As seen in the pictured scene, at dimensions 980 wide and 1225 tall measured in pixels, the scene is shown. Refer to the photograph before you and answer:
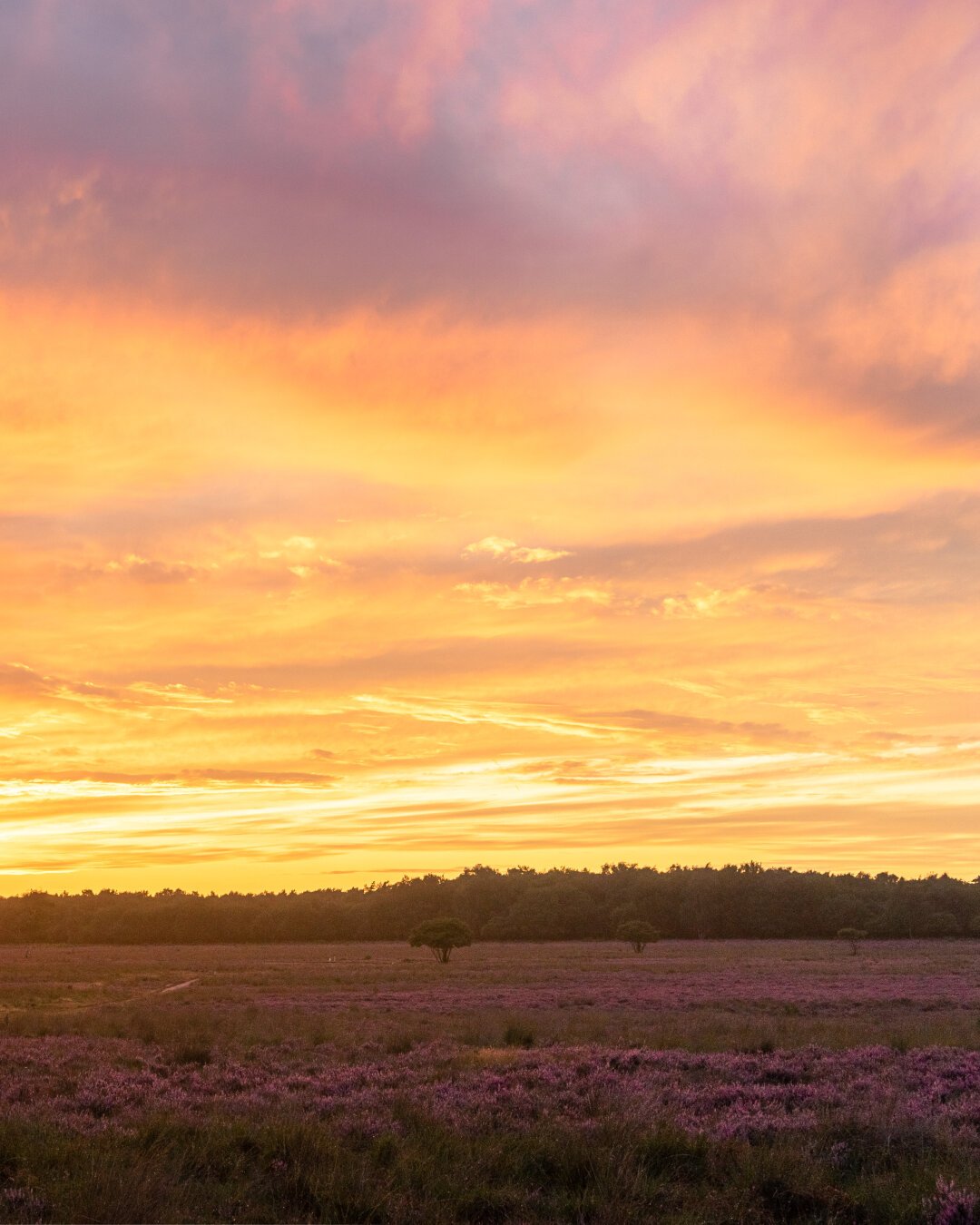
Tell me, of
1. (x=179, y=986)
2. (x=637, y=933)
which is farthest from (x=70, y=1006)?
(x=637, y=933)

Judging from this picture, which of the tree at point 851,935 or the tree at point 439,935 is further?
the tree at point 851,935

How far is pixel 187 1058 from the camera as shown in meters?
19.6

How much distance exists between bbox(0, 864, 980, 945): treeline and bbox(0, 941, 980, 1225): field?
99.0 m

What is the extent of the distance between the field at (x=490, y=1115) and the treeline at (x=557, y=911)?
325 feet

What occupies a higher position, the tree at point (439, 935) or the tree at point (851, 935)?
the tree at point (439, 935)

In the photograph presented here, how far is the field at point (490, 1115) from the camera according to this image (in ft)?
29.3

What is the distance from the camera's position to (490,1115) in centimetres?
1248

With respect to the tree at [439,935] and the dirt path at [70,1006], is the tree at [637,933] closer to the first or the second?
the tree at [439,935]

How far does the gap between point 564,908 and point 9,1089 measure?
122146mm

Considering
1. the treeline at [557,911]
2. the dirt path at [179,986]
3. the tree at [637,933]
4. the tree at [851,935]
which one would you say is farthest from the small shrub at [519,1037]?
the treeline at [557,911]

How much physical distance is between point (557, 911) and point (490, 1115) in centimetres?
12256

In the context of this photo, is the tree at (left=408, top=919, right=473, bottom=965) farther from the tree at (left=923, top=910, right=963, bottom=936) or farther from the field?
the tree at (left=923, top=910, right=963, bottom=936)

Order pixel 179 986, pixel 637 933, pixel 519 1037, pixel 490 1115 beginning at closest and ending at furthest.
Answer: pixel 490 1115 → pixel 519 1037 → pixel 179 986 → pixel 637 933

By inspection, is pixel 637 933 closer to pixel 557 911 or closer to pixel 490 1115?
pixel 557 911
